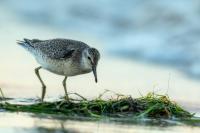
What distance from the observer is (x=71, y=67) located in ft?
41.2

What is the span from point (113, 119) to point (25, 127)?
5.86 feet

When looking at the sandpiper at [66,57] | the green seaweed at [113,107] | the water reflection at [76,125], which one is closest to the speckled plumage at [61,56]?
the sandpiper at [66,57]

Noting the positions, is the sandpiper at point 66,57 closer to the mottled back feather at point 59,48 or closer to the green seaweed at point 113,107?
the mottled back feather at point 59,48

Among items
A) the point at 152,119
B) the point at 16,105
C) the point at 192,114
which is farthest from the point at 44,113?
the point at 192,114

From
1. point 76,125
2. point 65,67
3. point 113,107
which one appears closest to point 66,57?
point 65,67

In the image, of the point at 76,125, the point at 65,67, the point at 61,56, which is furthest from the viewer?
the point at 61,56

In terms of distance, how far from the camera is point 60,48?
12.7 meters

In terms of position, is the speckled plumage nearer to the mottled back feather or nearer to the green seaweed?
the mottled back feather

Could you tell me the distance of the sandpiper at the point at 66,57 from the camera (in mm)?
12406

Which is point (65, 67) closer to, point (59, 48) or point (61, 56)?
point (61, 56)

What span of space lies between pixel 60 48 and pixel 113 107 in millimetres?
1824

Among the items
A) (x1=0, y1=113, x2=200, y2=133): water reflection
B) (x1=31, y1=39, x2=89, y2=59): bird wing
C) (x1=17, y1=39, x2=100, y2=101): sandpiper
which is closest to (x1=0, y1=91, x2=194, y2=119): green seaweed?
(x1=0, y1=113, x2=200, y2=133): water reflection

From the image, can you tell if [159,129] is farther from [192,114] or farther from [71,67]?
[71,67]

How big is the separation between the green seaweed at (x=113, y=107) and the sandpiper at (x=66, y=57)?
35.2 inches
